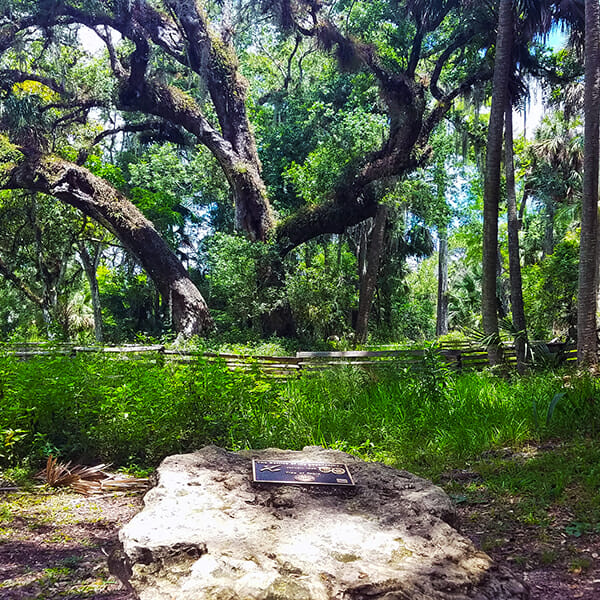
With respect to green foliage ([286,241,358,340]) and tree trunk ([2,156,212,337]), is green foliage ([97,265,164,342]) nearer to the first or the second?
tree trunk ([2,156,212,337])

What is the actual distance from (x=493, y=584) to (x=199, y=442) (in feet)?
11.6

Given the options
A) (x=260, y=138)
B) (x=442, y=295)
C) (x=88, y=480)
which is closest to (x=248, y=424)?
(x=88, y=480)

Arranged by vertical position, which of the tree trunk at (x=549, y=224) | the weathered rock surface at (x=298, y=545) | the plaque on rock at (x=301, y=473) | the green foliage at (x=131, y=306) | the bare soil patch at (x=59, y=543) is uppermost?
the tree trunk at (x=549, y=224)

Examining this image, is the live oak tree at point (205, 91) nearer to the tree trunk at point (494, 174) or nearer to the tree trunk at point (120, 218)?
the tree trunk at point (120, 218)

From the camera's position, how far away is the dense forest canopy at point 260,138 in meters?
15.6

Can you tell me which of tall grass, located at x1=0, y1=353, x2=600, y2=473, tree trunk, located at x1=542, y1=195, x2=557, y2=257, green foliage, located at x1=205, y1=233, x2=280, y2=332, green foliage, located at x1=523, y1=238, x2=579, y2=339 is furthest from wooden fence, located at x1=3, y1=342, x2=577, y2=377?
tree trunk, located at x1=542, y1=195, x2=557, y2=257

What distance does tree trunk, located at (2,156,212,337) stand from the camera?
15.5 metres

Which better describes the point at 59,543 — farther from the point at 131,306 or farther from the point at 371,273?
the point at 131,306

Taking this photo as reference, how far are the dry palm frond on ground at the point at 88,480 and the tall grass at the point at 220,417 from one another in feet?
1.02

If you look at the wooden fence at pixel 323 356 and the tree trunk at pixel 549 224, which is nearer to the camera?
the wooden fence at pixel 323 356

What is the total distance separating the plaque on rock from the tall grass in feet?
5.32

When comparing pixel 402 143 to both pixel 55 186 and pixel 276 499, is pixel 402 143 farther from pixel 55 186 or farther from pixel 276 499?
pixel 276 499

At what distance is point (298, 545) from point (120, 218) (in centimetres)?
1474

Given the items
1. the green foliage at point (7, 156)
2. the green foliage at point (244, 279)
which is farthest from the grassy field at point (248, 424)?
the green foliage at point (7, 156)
